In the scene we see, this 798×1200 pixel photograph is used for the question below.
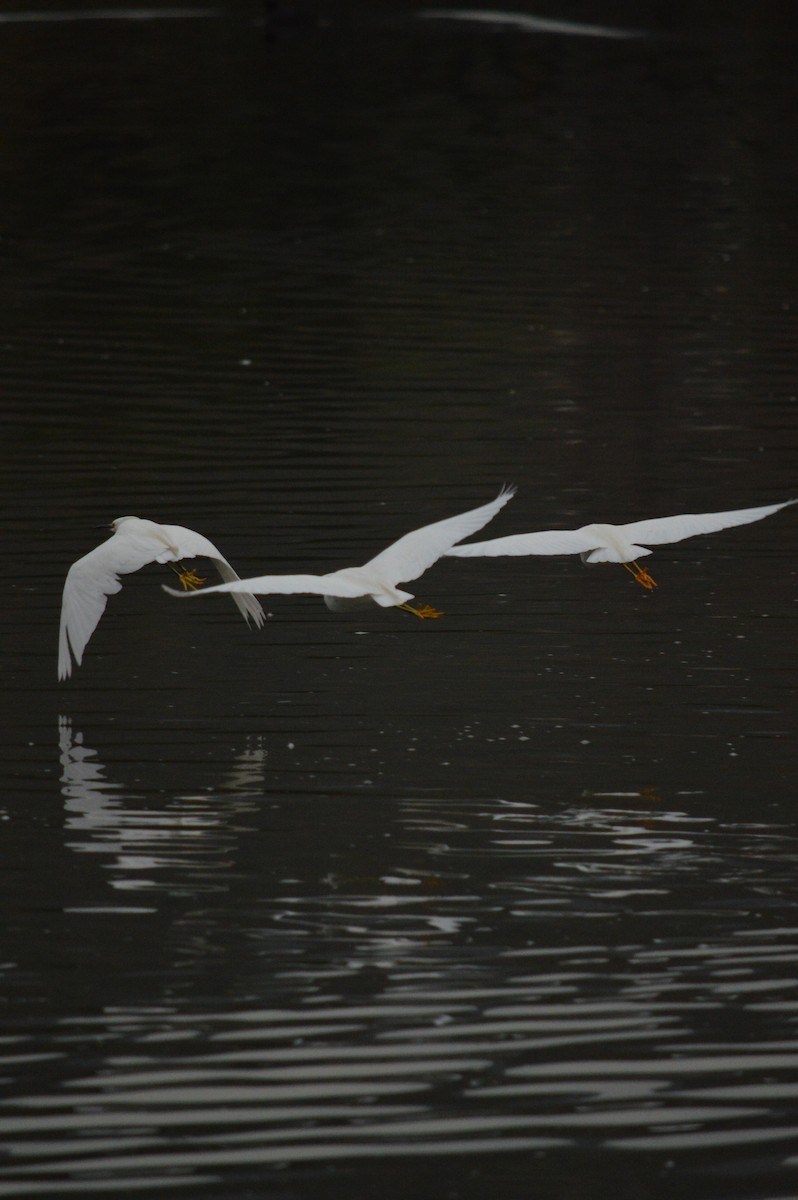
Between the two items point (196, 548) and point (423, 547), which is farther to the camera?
point (196, 548)

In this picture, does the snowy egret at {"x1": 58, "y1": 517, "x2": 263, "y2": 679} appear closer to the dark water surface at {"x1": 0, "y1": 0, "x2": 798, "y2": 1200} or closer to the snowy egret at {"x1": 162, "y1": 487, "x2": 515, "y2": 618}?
the dark water surface at {"x1": 0, "y1": 0, "x2": 798, "y2": 1200}

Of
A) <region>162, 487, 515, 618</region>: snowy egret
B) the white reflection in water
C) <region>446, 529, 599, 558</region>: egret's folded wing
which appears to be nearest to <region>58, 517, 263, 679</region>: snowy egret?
<region>162, 487, 515, 618</region>: snowy egret

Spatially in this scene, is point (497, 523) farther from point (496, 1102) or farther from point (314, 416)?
point (496, 1102)

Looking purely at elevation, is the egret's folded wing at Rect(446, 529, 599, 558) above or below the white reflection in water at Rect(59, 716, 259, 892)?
above

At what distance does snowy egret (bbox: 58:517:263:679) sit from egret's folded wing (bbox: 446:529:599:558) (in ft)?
4.95

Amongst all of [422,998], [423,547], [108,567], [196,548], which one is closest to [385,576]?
[423,547]

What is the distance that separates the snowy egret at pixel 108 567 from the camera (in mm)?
12430

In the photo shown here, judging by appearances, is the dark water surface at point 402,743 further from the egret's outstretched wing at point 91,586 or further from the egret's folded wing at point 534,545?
the egret's folded wing at point 534,545

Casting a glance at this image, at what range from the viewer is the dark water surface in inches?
311

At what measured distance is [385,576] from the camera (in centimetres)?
1162

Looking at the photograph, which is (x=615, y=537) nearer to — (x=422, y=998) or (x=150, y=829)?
(x=150, y=829)

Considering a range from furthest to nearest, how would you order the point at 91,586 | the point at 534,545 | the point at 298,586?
the point at 91,586
the point at 534,545
the point at 298,586

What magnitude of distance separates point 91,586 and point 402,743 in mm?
2008

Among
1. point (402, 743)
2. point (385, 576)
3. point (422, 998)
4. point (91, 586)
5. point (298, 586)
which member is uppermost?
point (298, 586)
